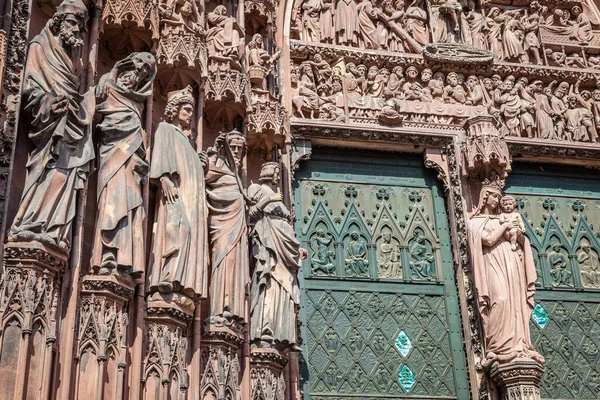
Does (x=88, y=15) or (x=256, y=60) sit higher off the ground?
(x=256, y=60)

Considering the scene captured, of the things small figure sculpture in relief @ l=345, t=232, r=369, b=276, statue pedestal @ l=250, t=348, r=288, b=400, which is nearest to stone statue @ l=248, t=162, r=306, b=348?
statue pedestal @ l=250, t=348, r=288, b=400

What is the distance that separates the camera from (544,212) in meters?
12.9

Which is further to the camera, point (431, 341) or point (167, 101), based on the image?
point (431, 341)

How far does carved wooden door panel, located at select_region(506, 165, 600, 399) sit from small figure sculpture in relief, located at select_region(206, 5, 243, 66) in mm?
4306

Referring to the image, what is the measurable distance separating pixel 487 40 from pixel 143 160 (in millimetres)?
6670

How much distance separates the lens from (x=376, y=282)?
11.9 m

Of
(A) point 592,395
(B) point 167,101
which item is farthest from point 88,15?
(A) point 592,395

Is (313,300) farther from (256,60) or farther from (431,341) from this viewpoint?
(256,60)

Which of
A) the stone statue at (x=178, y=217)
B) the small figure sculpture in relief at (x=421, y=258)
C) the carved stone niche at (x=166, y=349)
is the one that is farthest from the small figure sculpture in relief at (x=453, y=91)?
the carved stone niche at (x=166, y=349)

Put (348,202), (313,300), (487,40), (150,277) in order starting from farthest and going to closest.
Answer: (487,40) < (348,202) < (313,300) < (150,277)

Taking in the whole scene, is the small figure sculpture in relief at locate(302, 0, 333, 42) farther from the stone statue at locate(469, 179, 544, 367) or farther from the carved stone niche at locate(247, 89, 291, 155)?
the stone statue at locate(469, 179, 544, 367)

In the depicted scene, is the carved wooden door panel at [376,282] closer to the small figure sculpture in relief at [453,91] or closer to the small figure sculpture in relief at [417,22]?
the small figure sculpture in relief at [453,91]

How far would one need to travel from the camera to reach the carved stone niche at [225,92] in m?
10.6

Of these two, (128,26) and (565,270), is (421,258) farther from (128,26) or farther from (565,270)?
(128,26)
